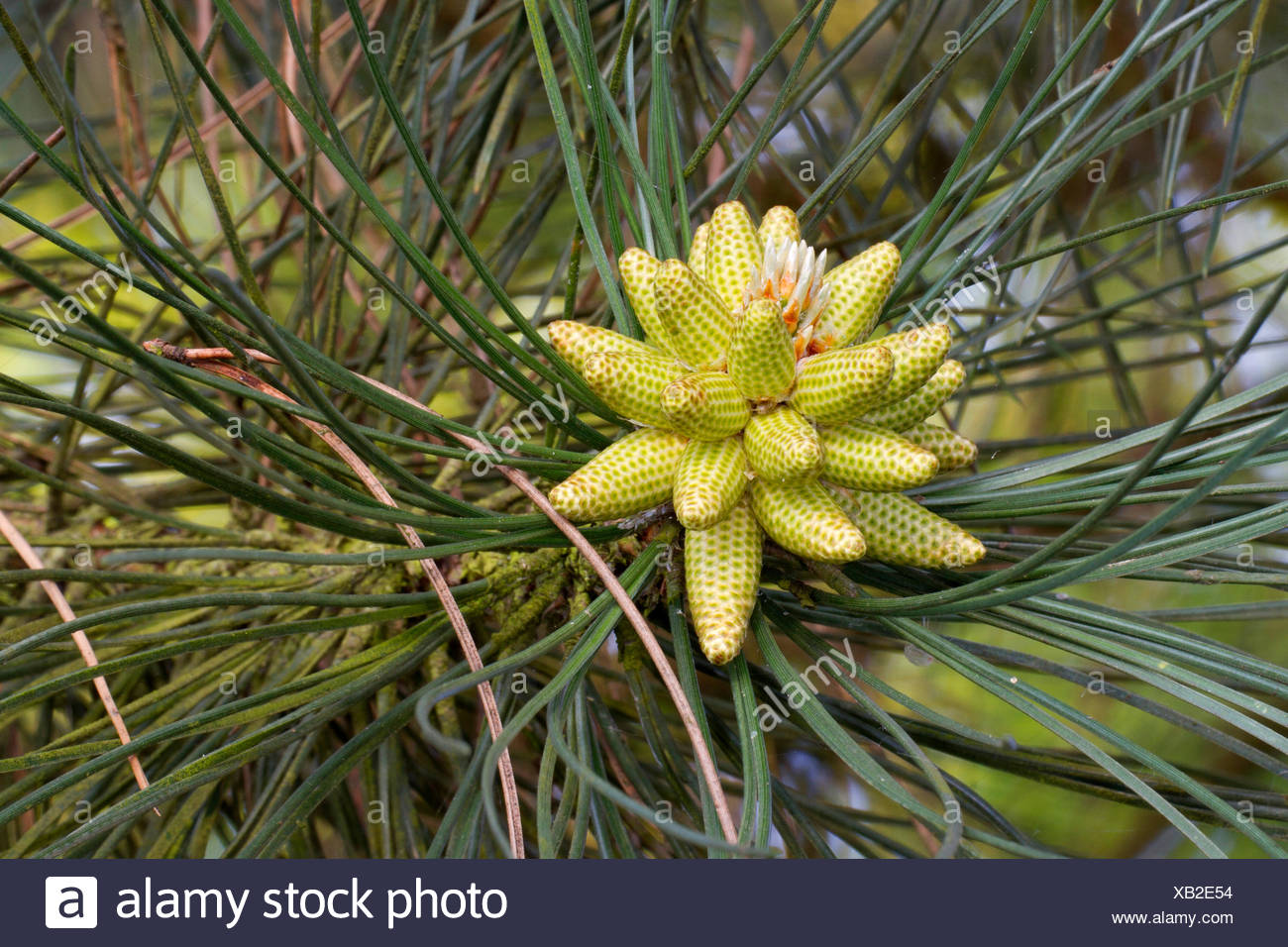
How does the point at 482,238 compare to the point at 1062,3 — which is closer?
the point at 1062,3
